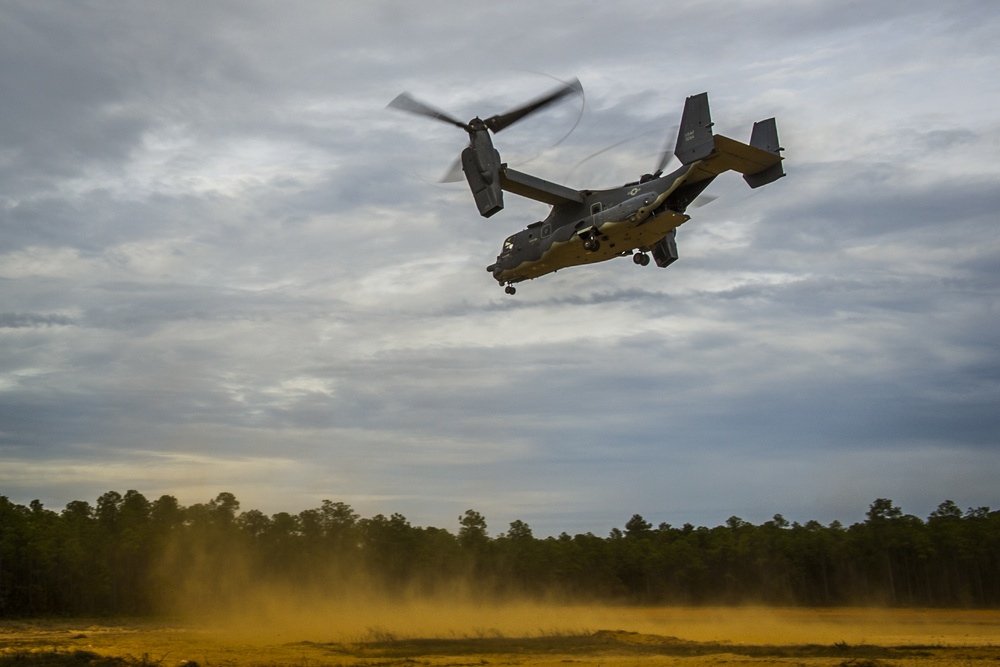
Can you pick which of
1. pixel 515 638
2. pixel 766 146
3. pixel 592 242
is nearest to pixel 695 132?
pixel 766 146

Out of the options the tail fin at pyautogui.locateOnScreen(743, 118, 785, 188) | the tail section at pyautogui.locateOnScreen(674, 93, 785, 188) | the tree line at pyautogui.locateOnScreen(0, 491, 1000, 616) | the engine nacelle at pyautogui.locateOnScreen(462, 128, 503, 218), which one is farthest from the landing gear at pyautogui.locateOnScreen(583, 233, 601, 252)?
the tree line at pyautogui.locateOnScreen(0, 491, 1000, 616)

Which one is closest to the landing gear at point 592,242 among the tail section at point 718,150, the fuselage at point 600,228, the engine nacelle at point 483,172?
the fuselage at point 600,228

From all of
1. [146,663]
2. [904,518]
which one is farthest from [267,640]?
[904,518]

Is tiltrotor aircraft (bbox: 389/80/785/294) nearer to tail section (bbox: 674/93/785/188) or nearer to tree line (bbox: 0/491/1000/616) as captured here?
tail section (bbox: 674/93/785/188)

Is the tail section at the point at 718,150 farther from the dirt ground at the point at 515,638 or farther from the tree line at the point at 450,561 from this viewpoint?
the tree line at the point at 450,561

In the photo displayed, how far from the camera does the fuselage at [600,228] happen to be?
1339 inches

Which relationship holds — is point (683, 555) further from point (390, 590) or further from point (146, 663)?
point (146, 663)

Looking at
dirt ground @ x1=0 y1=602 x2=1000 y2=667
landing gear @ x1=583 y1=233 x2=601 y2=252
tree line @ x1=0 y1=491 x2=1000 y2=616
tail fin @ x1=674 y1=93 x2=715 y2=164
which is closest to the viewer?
tail fin @ x1=674 y1=93 x2=715 y2=164

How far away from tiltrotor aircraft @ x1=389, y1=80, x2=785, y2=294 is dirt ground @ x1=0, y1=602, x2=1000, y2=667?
17053 mm

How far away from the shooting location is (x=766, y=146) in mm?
34594

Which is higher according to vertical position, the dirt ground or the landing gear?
the landing gear

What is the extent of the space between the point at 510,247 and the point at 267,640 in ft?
94.4

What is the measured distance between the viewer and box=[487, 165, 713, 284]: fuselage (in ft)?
112

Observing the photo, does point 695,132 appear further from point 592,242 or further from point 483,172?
point 483,172
